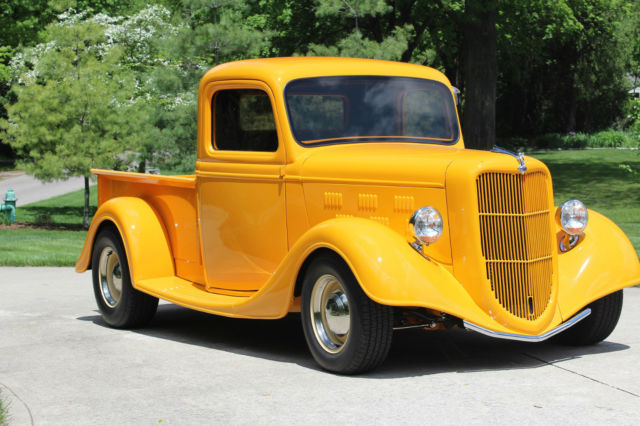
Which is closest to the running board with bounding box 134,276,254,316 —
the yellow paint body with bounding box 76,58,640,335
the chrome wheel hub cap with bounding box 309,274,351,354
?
the yellow paint body with bounding box 76,58,640,335

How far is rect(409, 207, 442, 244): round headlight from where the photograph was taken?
19.8 ft

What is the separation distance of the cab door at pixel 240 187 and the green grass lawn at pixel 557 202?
5549mm

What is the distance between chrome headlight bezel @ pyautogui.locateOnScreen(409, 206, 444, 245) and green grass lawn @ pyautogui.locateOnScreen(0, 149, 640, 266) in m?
7.38

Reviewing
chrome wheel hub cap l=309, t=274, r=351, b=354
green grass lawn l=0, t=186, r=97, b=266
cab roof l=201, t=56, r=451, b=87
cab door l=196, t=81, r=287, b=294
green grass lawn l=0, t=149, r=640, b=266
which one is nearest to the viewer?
chrome wheel hub cap l=309, t=274, r=351, b=354

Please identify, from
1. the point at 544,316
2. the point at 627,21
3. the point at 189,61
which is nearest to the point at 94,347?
the point at 544,316

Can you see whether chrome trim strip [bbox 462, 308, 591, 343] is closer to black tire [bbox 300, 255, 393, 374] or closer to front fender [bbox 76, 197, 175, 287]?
black tire [bbox 300, 255, 393, 374]

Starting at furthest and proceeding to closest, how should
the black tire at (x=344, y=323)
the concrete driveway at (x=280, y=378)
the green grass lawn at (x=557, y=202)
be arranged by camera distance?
the green grass lawn at (x=557, y=202) < the black tire at (x=344, y=323) < the concrete driveway at (x=280, y=378)

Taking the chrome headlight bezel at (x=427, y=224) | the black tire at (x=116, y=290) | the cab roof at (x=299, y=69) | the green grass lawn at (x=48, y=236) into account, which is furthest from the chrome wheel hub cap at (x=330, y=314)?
the green grass lawn at (x=48, y=236)

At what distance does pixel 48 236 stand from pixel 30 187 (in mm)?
17557

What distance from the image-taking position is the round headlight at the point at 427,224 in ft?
19.8

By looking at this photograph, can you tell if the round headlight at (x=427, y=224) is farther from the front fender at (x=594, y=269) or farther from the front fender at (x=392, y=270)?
the front fender at (x=594, y=269)

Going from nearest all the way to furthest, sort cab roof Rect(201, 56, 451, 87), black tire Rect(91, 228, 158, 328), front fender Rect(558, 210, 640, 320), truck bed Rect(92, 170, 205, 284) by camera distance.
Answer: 1. front fender Rect(558, 210, 640, 320)
2. cab roof Rect(201, 56, 451, 87)
3. truck bed Rect(92, 170, 205, 284)
4. black tire Rect(91, 228, 158, 328)

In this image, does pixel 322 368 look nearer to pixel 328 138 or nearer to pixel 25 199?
pixel 328 138

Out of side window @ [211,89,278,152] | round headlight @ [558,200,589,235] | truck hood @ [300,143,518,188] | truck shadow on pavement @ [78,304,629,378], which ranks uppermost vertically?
side window @ [211,89,278,152]
